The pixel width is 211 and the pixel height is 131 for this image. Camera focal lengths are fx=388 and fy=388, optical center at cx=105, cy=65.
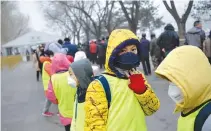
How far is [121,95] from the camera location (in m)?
2.80

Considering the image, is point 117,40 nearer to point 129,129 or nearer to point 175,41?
point 129,129

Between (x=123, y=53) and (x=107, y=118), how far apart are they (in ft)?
1.63

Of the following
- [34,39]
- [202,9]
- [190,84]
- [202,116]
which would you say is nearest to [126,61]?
[190,84]

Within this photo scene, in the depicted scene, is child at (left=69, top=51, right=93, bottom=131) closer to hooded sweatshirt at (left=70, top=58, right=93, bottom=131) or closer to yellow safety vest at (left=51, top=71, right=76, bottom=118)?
hooded sweatshirt at (left=70, top=58, right=93, bottom=131)

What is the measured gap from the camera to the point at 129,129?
282cm

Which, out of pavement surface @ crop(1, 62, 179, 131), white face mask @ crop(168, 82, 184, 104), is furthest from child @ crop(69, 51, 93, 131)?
pavement surface @ crop(1, 62, 179, 131)

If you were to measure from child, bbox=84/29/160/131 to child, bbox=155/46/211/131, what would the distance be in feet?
1.25

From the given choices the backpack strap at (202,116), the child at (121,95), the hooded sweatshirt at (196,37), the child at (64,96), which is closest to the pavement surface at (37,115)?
the hooded sweatshirt at (196,37)

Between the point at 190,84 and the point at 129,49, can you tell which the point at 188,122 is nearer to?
the point at 190,84

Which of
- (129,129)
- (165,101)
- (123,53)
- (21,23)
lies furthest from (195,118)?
(21,23)

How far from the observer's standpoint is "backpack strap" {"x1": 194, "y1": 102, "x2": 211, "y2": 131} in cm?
230

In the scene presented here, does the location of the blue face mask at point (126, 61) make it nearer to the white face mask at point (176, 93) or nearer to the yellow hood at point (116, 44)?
the yellow hood at point (116, 44)

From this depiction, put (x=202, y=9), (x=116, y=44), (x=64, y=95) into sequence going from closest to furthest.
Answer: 1. (x=116, y=44)
2. (x=64, y=95)
3. (x=202, y=9)

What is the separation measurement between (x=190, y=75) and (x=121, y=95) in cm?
61
